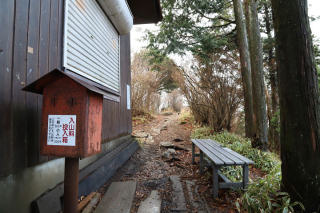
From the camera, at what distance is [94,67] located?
314 centimetres

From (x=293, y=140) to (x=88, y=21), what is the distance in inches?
143

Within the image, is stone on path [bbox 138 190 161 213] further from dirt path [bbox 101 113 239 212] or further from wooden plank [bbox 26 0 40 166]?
wooden plank [bbox 26 0 40 166]

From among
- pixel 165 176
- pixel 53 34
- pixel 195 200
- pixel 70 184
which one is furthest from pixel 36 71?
pixel 165 176

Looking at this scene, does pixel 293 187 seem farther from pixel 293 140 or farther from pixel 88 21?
pixel 88 21

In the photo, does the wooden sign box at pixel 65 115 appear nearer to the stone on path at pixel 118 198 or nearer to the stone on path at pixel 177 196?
the stone on path at pixel 118 198

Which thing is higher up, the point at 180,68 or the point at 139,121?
the point at 180,68

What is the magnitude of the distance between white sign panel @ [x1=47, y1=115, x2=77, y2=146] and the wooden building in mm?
367

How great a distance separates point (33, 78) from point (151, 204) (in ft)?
7.28

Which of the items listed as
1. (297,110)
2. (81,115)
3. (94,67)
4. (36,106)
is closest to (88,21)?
(94,67)

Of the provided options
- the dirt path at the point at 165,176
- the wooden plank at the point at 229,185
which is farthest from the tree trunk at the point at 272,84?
the wooden plank at the point at 229,185

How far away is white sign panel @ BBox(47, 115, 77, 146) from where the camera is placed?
1.46 metres

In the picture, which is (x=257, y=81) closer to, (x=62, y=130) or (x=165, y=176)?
(x=165, y=176)

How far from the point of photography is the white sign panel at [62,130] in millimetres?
1460

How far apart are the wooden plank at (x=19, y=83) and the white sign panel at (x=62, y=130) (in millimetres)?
352
